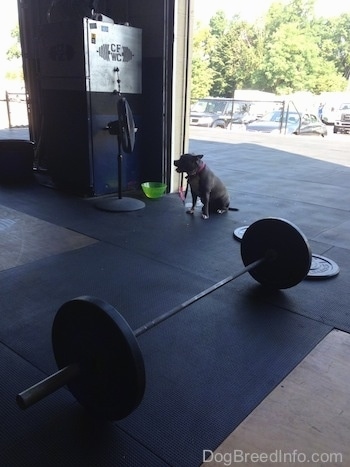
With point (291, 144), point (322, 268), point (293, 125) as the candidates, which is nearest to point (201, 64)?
point (293, 125)

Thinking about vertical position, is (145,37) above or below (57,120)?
above

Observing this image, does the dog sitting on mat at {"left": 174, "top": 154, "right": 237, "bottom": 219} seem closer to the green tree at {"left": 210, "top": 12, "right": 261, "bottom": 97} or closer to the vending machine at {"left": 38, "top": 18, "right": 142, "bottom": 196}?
the vending machine at {"left": 38, "top": 18, "right": 142, "bottom": 196}

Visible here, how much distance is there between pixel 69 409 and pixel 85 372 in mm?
251

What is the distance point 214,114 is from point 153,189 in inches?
478

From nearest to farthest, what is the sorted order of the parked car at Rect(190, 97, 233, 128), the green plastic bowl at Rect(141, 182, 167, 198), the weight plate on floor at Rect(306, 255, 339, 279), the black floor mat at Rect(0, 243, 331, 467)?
1. the black floor mat at Rect(0, 243, 331, 467)
2. the weight plate on floor at Rect(306, 255, 339, 279)
3. the green plastic bowl at Rect(141, 182, 167, 198)
4. the parked car at Rect(190, 97, 233, 128)

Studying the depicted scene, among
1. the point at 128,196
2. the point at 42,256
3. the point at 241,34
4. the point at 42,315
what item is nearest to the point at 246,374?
the point at 42,315

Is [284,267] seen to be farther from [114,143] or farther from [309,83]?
[309,83]

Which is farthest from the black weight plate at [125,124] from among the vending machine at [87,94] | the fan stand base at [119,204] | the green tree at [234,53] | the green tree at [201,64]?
the green tree at [234,53]

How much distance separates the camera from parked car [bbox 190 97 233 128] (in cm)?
1569

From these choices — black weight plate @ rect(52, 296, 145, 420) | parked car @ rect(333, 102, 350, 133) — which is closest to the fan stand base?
black weight plate @ rect(52, 296, 145, 420)

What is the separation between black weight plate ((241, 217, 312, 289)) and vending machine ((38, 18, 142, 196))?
2.56 metres

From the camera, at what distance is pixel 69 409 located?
1.65 metres

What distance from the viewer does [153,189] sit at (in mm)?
4680

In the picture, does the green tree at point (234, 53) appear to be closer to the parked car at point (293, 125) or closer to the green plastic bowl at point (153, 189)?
the parked car at point (293, 125)
